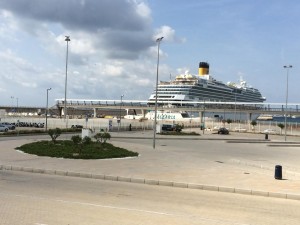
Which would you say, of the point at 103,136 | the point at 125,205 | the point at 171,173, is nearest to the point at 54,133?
the point at 103,136

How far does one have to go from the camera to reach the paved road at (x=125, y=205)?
944 cm

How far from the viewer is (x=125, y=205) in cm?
1120

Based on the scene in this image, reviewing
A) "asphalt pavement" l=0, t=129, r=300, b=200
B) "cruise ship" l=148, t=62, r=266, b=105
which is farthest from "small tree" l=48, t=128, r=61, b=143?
"cruise ship" l=148, t=62, r=266, b=105

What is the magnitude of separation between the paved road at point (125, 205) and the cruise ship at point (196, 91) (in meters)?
113

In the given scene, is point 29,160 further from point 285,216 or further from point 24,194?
point 285,216

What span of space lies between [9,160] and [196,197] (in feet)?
37.7

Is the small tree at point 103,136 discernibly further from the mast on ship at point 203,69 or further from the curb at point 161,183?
the mast on ship at point 203,69

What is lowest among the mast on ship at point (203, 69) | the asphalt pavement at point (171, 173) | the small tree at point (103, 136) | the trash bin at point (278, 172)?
the asphalt pavement at point (171, 173)

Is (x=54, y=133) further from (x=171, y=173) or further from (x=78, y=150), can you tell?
(x=171, y=173)

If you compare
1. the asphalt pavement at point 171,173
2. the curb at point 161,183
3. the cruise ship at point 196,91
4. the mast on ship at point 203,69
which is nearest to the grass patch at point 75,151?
the asphalt pavement at point 171,173

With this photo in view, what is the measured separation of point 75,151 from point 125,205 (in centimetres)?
1423

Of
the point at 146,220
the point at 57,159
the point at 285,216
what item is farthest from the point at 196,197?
the point at 57,159

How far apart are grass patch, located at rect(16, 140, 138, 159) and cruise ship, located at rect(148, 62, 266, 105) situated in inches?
3958

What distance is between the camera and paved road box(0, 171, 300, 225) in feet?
31.0
